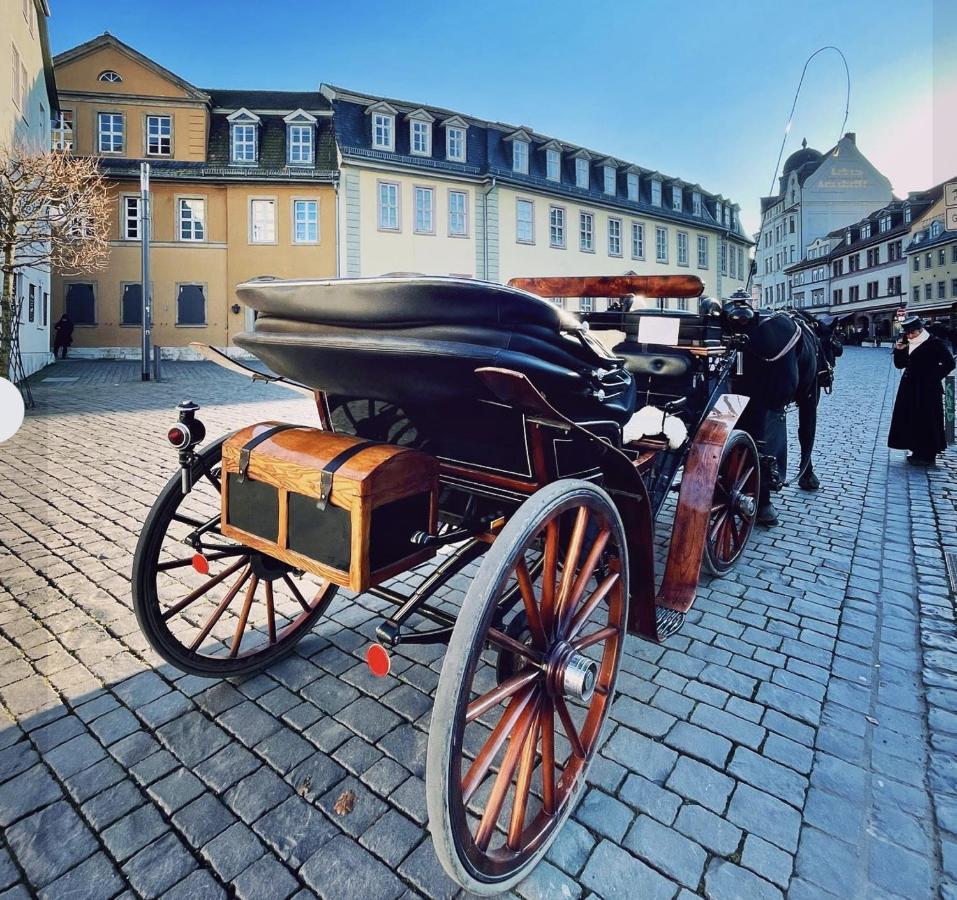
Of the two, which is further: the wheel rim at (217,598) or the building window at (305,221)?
the building window at (305,221)

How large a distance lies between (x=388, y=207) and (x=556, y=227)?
884cm

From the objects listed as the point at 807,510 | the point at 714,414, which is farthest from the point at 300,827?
the point at 807,510

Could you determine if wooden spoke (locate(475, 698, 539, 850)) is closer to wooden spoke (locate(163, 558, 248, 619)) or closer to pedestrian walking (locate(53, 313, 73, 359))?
wooden spoke (locate(163, 558, 248, 619))

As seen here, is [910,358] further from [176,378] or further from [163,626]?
[176,378]

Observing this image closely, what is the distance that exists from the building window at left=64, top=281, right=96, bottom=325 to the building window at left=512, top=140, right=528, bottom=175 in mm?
19739

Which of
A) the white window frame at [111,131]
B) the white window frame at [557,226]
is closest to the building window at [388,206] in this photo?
the white window frame at [557,226]

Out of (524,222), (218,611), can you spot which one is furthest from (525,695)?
(524,222)

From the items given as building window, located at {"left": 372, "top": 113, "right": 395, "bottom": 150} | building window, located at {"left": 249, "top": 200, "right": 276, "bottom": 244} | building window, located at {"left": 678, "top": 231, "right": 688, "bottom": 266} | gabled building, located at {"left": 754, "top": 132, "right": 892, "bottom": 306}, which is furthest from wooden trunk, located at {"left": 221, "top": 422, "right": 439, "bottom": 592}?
gabled building, located at {"left": 754, "top": 132, "right": 892, "bottom": 306}

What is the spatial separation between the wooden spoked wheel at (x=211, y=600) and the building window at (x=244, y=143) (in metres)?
28.5

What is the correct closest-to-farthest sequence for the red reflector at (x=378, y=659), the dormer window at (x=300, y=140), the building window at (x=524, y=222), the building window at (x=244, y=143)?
the red reflector at (x=378, y=659) → the dormer window at (x=300, y=140) → the building window at (x=244, y=143) → the building window at (x=524, y=222)

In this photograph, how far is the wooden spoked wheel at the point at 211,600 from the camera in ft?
7.75

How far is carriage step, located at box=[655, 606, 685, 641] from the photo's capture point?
8.76 ft

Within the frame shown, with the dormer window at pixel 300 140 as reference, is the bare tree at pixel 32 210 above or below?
below

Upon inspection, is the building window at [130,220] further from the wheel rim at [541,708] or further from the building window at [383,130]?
the wheel rim at [541,708]
